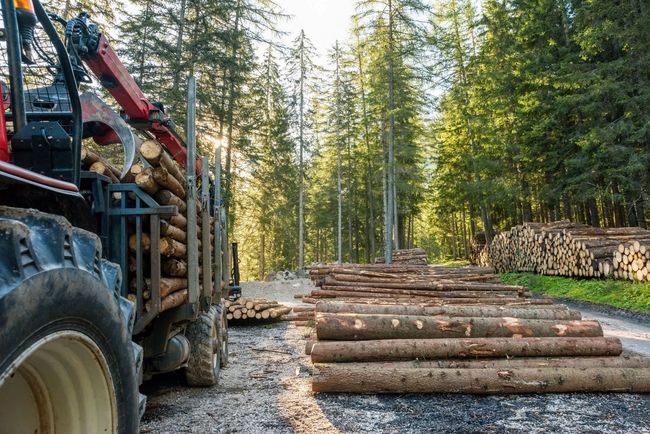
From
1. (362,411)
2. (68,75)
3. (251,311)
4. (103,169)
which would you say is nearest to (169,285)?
(103,169)

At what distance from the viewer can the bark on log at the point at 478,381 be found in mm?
5055

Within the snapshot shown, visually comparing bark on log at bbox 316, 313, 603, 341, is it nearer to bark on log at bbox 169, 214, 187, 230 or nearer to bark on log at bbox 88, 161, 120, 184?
bark on log at bbox 169, 214, 187, 230

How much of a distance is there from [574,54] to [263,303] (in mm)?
18068

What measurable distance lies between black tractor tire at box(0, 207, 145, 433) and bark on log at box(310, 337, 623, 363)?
370 cm

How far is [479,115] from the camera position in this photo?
27.4m

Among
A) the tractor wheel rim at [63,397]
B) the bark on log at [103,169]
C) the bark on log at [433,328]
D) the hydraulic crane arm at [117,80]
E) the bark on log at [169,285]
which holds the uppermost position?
the hydraulic crane arm at [117,80]

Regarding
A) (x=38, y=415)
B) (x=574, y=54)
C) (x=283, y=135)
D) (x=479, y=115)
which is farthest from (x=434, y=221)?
(x=38, y=415)

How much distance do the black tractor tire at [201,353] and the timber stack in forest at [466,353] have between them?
124 cm

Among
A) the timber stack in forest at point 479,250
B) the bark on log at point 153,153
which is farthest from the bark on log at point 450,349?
the timber stack in forest at point 479,250

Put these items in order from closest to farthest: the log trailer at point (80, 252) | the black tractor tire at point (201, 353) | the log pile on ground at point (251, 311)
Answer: the log trailer at point (80, 252) → the black tractor tire at point (201, 353) → the log pile on ground at point (251, 311)

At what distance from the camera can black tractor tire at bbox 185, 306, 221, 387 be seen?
5273 millimetres

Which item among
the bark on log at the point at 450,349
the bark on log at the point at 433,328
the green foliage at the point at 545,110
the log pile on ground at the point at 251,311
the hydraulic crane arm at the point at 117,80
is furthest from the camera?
the green foliage at the point at 545,110

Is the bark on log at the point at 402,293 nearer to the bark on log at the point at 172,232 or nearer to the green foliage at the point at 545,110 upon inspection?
the bark on log at the point at 172,232

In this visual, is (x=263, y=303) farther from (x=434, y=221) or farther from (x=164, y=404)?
(x=434, y=221)
